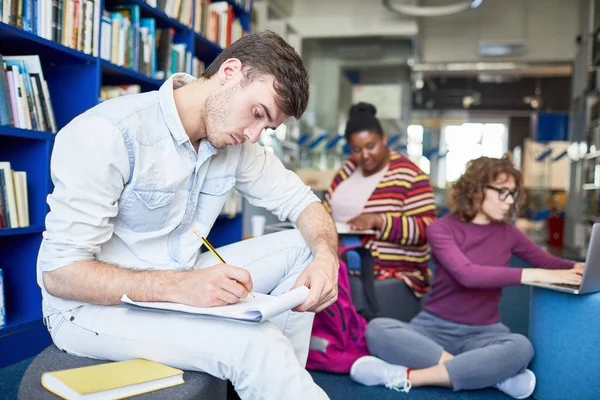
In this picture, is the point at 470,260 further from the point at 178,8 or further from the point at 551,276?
the point at 178,8

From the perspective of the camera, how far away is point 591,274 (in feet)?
5.76

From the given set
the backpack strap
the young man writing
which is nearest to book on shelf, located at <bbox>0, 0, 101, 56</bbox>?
the young man writing

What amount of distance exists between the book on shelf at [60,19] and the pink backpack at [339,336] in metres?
1.43

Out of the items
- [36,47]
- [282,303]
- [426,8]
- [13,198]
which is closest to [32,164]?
[13,198]

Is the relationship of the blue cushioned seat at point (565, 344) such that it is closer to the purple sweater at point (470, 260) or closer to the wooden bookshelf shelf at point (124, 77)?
the purple sweater at point (470, 260)

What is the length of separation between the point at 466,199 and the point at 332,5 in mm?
5790

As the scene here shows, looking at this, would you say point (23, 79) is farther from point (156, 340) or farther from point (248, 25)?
point (248, 25)

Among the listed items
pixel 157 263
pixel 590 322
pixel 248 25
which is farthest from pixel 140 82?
pixel 590 322

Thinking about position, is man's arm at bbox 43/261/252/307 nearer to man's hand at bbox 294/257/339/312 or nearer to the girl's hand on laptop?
man's hand at bbox 294/257/339/312

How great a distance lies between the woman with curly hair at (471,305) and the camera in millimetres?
2020

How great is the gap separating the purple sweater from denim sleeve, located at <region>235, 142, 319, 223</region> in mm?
695

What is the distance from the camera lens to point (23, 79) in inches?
85.8

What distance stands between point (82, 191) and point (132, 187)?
0.14m

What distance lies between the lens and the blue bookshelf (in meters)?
2.19
